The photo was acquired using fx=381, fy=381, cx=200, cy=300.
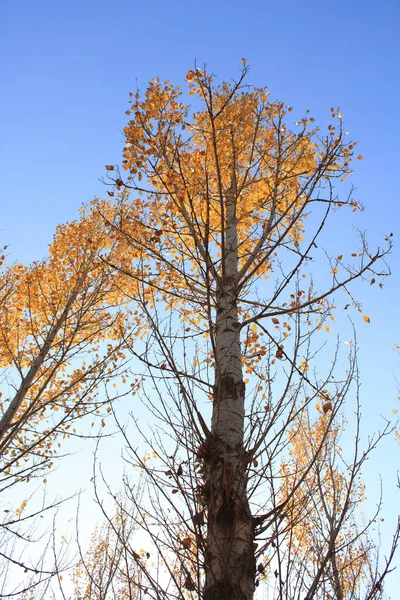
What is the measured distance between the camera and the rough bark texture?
5.32 ft

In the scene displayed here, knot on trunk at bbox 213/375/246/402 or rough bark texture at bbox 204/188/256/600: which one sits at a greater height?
knot on trunk at bbox 213/375/246/402

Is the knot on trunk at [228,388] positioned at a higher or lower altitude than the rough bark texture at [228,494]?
higher

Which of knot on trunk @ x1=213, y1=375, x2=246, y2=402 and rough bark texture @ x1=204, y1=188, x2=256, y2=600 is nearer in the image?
rough bark texture @ x1=204, y1=188, x2=256, y2=600

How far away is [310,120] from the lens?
15.0ft

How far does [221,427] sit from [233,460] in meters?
0.19

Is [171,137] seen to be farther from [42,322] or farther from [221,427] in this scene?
[42,322]

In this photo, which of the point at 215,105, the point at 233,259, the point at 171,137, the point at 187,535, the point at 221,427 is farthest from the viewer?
the point at 215,105

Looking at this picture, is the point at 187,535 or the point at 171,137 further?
Answer: the point at 171,137

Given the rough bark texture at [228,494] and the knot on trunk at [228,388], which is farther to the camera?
the knot on trunk at [228,388]

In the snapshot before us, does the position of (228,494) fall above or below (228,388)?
below

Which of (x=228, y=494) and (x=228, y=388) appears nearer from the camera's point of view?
(x=228, y=494)

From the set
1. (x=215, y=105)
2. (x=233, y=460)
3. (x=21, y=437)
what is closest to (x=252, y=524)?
(x=233, y=460)

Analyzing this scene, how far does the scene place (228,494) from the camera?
182cm

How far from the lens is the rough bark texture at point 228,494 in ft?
5.32
